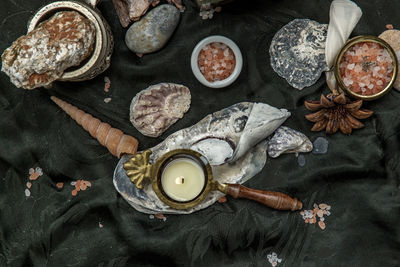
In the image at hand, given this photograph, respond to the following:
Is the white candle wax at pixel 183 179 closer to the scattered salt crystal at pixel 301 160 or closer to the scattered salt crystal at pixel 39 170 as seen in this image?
the scattered salt crystal at pixel 301 160

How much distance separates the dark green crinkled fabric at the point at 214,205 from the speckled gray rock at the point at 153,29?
53mm

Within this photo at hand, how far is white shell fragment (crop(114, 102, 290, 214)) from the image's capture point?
4.65 feet

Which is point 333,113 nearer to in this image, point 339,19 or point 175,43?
point 339,19

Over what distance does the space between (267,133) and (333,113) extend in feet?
0.72

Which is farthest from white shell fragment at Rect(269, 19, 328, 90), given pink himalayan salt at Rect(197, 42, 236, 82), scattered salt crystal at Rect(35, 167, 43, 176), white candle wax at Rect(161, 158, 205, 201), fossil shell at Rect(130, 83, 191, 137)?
scattered salt crystal at Rect(35, 167, 43, 176)

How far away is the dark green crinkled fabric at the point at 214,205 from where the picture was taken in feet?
4.81

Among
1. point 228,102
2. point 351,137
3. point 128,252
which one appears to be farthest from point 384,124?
point 128,252

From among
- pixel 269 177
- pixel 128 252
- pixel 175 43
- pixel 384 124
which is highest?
pixel 175 43

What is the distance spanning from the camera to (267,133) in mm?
1437

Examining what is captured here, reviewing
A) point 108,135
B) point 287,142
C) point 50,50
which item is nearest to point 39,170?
point 108,135

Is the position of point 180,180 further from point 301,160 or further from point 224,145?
point 301,160

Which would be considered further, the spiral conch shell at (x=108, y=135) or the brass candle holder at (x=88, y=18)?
the spiral conch shell at (x=108, y=135)

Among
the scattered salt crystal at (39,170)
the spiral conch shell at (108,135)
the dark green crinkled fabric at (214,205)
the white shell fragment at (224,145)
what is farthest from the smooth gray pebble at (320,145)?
the scattered salt crystal at (39,170)

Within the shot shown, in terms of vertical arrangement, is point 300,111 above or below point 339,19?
below
